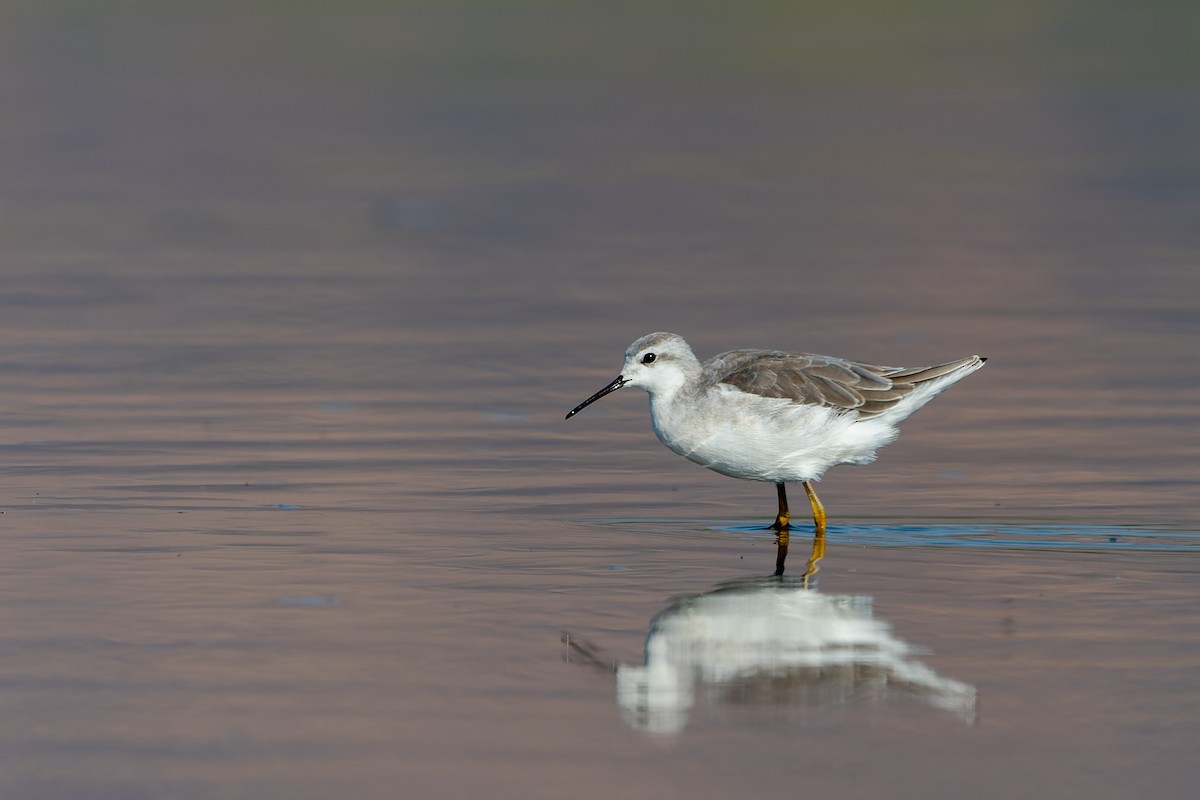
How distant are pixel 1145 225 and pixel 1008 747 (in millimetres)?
15301

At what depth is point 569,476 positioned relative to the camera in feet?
37.7

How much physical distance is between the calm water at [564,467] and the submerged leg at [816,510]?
272mm

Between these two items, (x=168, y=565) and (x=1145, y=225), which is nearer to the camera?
(x=168, y=565)

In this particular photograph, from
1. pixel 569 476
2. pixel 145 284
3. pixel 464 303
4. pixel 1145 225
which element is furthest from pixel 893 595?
pixel 1145 225

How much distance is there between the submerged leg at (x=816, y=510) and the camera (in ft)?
34.4

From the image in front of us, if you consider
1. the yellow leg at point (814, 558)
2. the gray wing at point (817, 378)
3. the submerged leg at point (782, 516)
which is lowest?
the yellow leg at point (814, 558)

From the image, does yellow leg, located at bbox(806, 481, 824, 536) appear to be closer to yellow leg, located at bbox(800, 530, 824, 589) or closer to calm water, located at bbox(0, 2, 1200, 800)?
yellow leg, located at bbox(800, 530, 824, 589)

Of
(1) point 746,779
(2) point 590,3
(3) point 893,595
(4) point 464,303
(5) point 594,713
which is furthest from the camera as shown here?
(2) point 590,3

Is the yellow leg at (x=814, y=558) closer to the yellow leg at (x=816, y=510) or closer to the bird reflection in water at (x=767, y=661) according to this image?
the yellow leg at (x=816, y=510)

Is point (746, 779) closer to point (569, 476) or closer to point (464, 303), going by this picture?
point (569, 476)

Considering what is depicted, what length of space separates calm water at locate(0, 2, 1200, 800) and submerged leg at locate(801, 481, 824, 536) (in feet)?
0.89

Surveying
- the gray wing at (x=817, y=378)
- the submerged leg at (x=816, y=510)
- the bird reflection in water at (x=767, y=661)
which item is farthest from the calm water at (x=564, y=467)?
the gray wing at (x=817, y=378)

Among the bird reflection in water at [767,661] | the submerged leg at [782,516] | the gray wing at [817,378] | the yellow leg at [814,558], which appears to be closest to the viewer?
the bird reflection in water at [767,661]

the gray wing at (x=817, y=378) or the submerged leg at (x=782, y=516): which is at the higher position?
the gray wing at (x=817, y=378)
